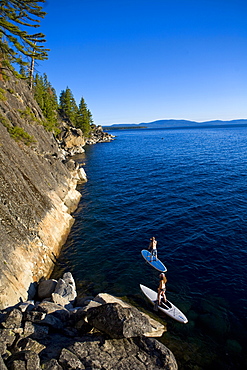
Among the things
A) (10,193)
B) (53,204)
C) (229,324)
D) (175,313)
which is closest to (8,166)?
(10,193)

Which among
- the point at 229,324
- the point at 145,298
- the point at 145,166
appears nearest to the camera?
the point at 229,324

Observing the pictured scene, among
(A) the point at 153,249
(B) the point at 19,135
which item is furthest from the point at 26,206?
(A) the point at 153,249

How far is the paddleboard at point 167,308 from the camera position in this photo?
12555 mm

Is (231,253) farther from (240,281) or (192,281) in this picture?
(192,281)

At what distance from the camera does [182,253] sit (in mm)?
18484

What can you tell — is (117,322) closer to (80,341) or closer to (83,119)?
(80,341)

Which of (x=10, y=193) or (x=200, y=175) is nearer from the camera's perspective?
(x=10, y=193)

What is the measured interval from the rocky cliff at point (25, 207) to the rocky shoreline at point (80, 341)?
269 cm

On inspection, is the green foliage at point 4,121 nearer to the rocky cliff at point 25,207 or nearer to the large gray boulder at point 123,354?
the rocky cliff at point 25,207

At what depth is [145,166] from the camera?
5141 centimetres

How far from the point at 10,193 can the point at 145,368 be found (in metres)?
13.7

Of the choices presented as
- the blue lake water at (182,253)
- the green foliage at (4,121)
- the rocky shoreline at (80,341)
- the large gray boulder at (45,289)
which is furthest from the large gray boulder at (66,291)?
the green foliage at (4,121)

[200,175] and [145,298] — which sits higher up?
[200,175]

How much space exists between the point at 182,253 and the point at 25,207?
531 inches
